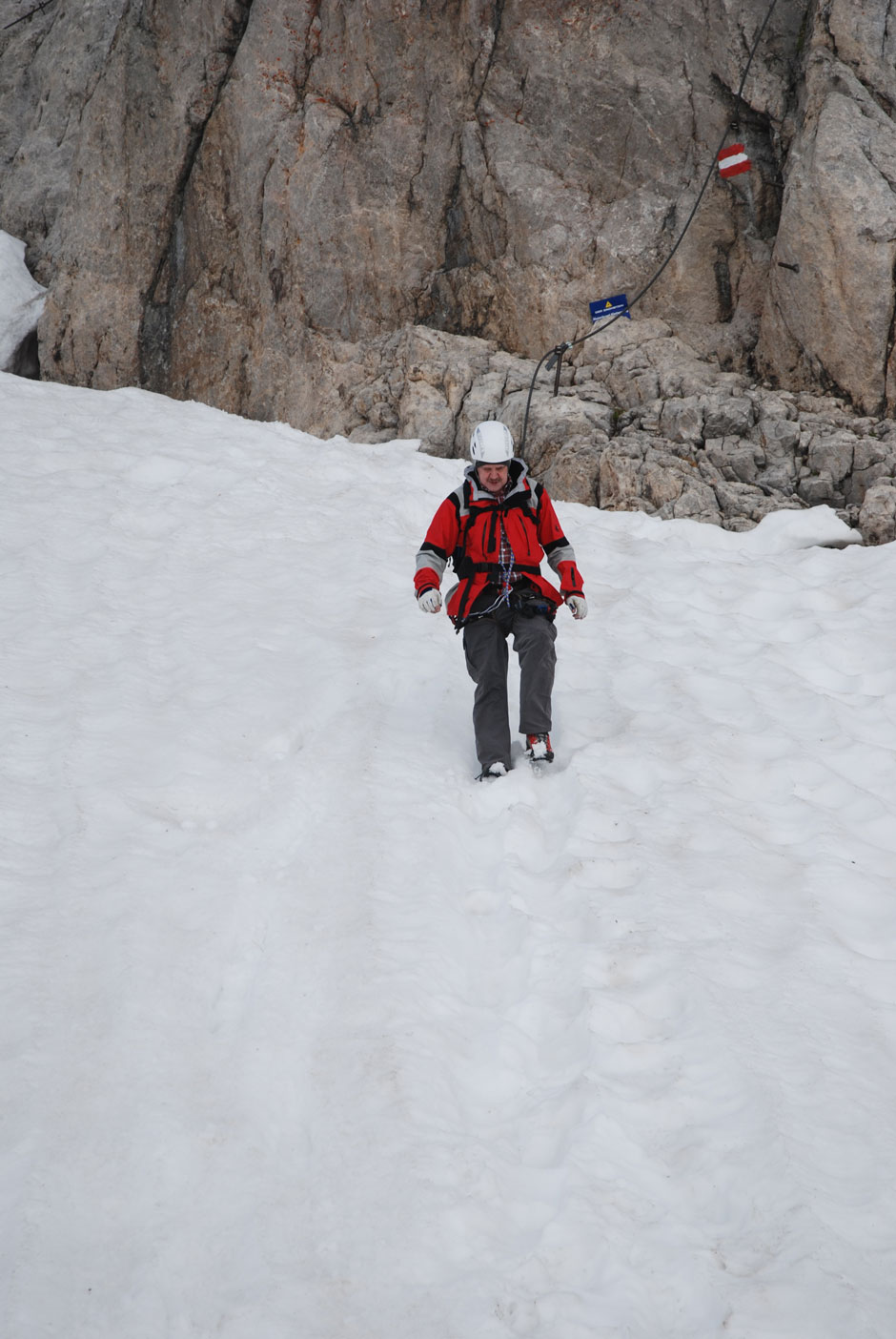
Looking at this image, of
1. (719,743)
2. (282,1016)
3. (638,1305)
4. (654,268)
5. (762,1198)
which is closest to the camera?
(638,1305)

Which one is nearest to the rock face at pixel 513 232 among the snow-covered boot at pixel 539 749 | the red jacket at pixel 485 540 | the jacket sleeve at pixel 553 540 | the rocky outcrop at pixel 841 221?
the rocky outcrop at pixel 841 221

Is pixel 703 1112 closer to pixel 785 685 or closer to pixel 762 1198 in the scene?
pixel 762 1198

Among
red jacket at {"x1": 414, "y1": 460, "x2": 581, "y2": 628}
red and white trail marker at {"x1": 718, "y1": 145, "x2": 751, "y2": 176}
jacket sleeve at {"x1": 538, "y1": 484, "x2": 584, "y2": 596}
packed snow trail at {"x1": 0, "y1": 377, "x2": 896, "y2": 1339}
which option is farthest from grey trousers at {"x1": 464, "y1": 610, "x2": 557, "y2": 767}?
red and white trail marker at {"x1": 718, "y1": 145, "x2": 751, "y2": 176}

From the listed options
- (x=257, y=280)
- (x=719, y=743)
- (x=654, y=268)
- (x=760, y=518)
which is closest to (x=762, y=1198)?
(x=719, y=743)

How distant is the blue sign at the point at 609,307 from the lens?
1412 cm

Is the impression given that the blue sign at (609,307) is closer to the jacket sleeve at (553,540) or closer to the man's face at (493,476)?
the jacket sleeve at (553,540)

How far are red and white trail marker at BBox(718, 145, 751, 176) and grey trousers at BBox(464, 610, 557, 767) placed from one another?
396 inches

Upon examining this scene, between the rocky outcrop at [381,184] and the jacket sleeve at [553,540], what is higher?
the rocky outcrop at [381,184]

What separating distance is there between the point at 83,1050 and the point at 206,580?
17.9 ft

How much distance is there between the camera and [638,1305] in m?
3.09

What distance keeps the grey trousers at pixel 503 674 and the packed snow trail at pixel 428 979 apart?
30cm

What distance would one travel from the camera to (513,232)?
1538 centimetres

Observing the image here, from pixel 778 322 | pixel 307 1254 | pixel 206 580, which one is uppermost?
pixel 778 322

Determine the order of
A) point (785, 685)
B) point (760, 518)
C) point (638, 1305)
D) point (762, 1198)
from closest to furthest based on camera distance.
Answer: point (638, 1305) → point (762, 1198) → point (785, 685) → point (760, 518)
